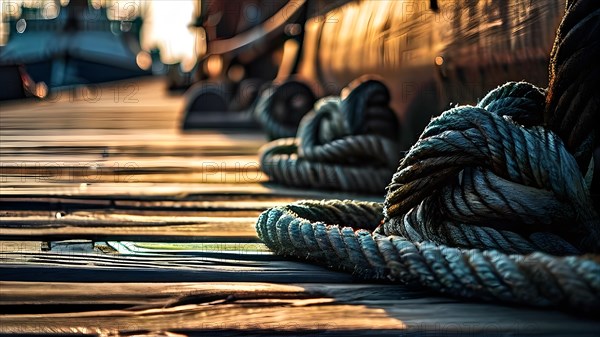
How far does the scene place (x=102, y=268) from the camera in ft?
4.46

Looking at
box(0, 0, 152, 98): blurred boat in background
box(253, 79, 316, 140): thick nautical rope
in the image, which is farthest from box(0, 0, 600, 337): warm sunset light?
box(0, 0, 152, 98): blurred boat in background

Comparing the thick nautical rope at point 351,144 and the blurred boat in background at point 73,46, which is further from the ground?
the blurred boat in background at point 73,46

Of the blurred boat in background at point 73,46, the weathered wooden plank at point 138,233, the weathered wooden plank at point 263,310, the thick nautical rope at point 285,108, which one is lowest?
the weathered wooden plank at point 263,310

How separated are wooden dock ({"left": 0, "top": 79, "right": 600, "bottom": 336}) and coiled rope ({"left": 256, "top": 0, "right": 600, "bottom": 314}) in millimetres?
44

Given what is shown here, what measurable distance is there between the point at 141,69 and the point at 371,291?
31363 millimetres

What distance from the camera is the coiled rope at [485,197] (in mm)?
1276

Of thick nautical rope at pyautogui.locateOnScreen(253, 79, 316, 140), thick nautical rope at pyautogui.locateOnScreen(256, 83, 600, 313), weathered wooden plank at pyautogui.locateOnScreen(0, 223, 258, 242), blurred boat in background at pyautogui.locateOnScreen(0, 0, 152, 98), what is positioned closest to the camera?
thick nautical rope at pyautogui.locateOnScreen(256, 83, 600, 313)

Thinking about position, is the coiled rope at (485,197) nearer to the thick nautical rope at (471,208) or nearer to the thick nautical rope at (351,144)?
the thick nautical rope at (471,208)

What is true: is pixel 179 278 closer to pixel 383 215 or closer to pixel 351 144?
pixel 383 215

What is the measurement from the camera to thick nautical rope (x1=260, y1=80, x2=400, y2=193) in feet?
7.79

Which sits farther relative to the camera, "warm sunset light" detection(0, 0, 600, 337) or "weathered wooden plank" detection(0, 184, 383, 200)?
"weathered wooden plank" detection(0, 184, 383, 200)

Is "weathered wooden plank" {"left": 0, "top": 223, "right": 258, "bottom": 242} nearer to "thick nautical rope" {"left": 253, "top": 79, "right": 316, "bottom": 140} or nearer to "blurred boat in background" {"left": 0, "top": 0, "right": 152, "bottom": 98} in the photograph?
"thick nautical rope" {"left": 253, "top": 79, "right": 316, "bottom": 140}

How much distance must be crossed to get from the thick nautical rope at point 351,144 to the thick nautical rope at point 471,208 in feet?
3.09

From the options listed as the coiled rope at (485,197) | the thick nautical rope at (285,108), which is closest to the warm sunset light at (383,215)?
the coiled rope at (485,197)
